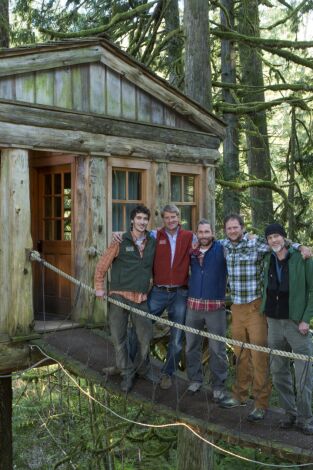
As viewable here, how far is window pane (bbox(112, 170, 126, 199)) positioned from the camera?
7969 mm

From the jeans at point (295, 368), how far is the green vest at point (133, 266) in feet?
4.28

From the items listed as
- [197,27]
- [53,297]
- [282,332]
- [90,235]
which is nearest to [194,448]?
[53,297]

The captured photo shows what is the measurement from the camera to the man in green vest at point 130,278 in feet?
18.7

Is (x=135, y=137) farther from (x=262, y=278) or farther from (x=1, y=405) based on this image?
(x=1, y=405)

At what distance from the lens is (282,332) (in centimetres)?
512

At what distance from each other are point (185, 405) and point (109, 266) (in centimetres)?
153

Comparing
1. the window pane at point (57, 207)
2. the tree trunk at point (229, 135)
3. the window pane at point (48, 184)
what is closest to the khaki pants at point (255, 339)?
the window pane at point (57, 207)

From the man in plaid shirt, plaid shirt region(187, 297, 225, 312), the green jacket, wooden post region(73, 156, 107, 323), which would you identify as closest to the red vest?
plaid shirt region(187, 297, 225, 312)

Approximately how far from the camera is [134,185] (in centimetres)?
828

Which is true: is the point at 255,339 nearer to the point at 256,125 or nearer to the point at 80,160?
the point at 80,160

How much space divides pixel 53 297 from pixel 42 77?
Result: 10.4ft

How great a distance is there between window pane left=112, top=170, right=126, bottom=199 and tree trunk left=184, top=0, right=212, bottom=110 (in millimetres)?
2921

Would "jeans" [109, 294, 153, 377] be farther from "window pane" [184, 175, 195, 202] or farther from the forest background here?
"window pane" [184, 175, 195, 202]

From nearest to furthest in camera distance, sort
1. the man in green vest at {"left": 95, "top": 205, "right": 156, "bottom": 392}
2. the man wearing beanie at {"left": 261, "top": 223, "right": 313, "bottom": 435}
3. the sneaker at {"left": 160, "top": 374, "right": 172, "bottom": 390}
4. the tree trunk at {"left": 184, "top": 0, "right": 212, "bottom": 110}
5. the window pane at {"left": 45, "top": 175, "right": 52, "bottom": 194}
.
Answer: the man wearing beanie at {"left": 261, "top": 223, "right": 313, "bottom": 435} < the man in green vest at {"left": 95, "top": 205, "right": 156, "bottom": 392} < the sneaker at {"left": 160, "top": 374, "right": 172, "bottom": 390} < the window pane at {"left": 45, "top": 175, "right": 52, "bottom": 194} < the tree trunk at {"left": 184, "top": 0, "right": 212, "bottom": 110}
